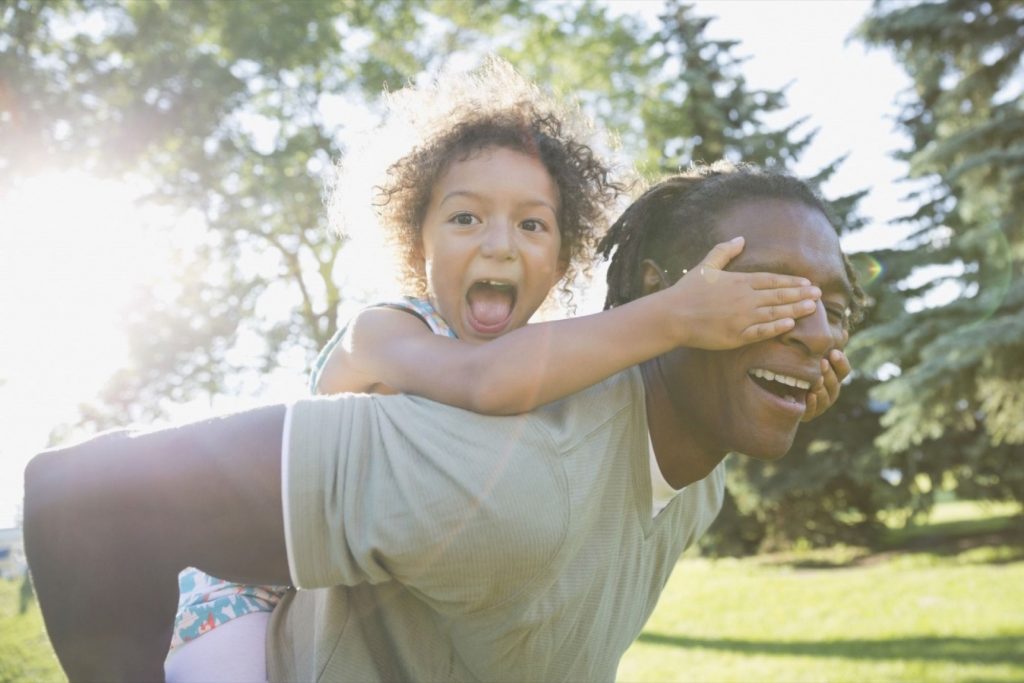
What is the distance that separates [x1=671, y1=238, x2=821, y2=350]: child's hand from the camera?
1.87 m

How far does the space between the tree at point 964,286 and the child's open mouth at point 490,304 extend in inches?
275

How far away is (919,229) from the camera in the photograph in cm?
1591

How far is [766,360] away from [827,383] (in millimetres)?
245

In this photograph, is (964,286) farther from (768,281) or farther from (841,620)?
(768,281)

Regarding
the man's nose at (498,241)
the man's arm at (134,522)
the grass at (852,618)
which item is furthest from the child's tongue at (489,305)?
the grass at (852,618)

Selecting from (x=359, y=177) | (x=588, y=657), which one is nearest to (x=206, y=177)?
(x=359, y=177)

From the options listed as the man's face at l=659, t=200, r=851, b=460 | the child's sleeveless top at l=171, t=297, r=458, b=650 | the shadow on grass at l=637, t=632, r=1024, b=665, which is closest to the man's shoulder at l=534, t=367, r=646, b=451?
the man's face at l=659, t=200, r=851, b=460

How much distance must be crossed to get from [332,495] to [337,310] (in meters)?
16.1

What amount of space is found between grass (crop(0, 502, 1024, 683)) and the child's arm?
1.93m

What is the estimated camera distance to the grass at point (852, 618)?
308 inches

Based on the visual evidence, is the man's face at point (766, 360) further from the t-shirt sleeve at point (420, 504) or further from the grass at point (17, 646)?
the grass at point (17, 646)

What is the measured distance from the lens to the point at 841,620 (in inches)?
394

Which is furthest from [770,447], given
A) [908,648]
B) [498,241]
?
[908,648]

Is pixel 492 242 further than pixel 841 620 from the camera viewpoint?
No
